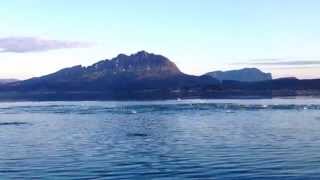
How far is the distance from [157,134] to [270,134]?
10.5 meters

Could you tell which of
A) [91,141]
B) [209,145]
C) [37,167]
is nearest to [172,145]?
[209,145]

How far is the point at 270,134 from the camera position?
53062 mm

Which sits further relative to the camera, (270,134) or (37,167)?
(270,134)

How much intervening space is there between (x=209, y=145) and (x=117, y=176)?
48.1 feet

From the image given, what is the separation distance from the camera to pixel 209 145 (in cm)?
4397

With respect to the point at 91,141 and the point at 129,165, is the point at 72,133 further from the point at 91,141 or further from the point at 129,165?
the point at 129,165

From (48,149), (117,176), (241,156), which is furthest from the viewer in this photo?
(48,149)

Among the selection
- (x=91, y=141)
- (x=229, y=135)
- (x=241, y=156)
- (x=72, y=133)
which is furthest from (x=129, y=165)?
(x=72, y=133)

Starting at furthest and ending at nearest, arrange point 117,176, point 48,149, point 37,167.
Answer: point 48,149 → point 37,167 → point 117,176

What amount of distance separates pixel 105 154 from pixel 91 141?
9485 mm

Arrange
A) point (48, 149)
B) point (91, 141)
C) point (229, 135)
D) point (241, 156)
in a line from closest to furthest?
point (241, 156), point (48, 149), point (91, 141), point (229, 135)

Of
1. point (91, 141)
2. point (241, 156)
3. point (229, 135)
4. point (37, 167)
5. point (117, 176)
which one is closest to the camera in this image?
point (117, 176)

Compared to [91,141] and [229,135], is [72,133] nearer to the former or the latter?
[91,141]

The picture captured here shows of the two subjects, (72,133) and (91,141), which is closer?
(91,141)
